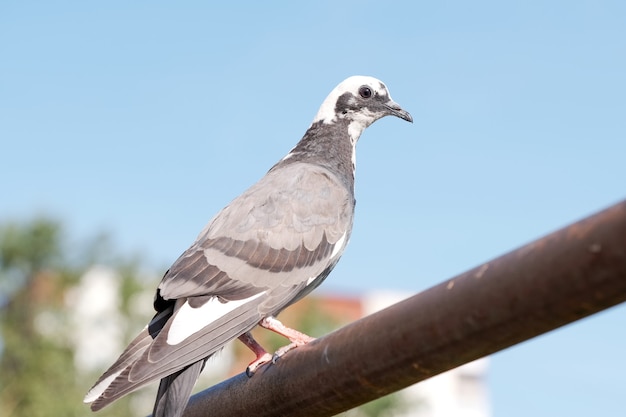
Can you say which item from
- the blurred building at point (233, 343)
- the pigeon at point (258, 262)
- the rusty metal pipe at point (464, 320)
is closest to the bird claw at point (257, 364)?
the pigeon at point (258, 262)

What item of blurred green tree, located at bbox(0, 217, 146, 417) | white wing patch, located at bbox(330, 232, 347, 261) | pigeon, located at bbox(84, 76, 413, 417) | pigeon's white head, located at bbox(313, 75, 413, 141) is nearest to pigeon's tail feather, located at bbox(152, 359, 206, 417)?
pigeon, located at bbox(84, 76, 413, 417)

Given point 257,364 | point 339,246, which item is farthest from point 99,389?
point 339,246

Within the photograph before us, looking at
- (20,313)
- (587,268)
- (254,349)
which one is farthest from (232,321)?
(20,313)

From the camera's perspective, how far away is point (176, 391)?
3832mm

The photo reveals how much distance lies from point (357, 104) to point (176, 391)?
2836mm

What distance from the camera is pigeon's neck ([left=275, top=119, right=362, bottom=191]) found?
5848 mm

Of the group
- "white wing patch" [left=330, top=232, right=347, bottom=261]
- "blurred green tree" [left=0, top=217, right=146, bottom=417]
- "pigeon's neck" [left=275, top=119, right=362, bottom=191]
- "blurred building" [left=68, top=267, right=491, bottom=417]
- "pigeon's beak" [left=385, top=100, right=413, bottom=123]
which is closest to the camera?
"white wing patch" [left=330, top=232, right=347, bottom=261]

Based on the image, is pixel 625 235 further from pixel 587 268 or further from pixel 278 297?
pixel 278 297

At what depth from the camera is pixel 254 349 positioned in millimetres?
4641

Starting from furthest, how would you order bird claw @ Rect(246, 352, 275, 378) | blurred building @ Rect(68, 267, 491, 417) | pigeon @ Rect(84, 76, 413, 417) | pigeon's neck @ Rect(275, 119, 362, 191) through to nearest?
blurred building @ Rect(68, 267, 491, 417), pigeon's neck @ Rect(275, 119, 362, 191), pigeon @ Rect(84, 76, 413, 417), bird claw @ Rect(246, 352, 275, 378)

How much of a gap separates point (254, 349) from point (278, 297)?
279 millimetres

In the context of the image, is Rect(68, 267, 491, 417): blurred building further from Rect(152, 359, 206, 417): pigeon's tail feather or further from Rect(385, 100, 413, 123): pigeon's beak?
Rect(152, 359, 206, 417): pigeon's tail feather

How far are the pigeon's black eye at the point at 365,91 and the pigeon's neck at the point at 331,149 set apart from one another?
8.4 inches

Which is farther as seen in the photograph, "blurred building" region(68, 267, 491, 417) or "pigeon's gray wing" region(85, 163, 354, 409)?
"blurred building" region(68, 267, 491, 417)
